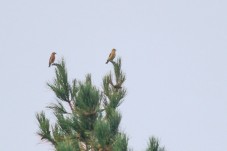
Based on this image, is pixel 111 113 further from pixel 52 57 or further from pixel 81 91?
pixel 52 57

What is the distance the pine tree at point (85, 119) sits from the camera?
29.9 ft

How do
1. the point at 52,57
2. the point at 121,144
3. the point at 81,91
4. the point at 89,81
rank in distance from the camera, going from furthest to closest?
the point at 52,57
the point at 89,81
the point at 81,91
the point at 121,144

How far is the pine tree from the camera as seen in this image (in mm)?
9102

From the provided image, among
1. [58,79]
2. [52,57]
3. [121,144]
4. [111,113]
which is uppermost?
[52,57]

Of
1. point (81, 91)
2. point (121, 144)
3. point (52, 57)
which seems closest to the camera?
point (121, 144)

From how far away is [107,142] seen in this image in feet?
30.3

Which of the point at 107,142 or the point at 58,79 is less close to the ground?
the point at 58,79

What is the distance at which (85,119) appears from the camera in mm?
9617

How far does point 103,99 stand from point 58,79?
0.77 meters

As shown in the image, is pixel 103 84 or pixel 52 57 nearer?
pixel 103 84

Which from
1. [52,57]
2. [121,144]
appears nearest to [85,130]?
[121,144]

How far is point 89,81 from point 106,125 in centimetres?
122

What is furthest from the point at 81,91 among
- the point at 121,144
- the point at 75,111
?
the point at 121,144

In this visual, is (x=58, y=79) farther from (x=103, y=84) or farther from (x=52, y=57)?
(x=52, y=57)
